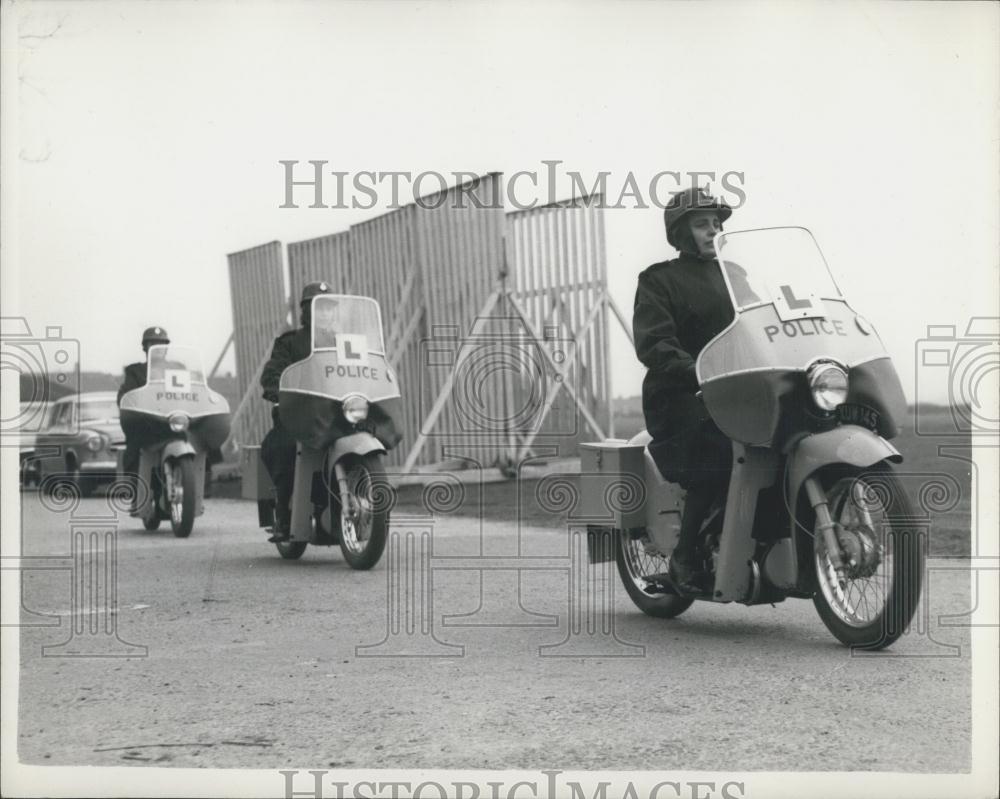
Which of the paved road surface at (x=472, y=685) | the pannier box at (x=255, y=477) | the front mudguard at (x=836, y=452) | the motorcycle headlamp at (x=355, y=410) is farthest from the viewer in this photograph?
the pannier box at (x=255, y=477)

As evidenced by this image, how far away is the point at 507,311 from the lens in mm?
14531

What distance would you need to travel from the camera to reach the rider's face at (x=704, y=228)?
6082 millimetres

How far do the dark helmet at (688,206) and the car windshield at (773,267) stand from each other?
9.5 inches

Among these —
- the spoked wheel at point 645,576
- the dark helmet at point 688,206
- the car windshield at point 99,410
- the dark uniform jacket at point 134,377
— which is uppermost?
the dark helmet at point 688,206

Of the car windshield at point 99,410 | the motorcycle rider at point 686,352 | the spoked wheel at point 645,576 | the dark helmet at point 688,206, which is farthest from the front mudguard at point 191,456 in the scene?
the dark helmet at point 688,206

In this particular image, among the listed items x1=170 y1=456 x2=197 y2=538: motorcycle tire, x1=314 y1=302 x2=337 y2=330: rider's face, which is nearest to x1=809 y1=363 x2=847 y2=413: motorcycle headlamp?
x1=314 y1=302 x2=337 y2=330: rider's face

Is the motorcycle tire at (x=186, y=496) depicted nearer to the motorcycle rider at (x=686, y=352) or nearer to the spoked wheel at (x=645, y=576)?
the spoked wheel at (x=645, y=576)

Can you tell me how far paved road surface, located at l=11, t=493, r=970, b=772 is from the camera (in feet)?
14.0

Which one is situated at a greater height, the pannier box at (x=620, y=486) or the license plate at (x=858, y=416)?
the license plate at (x=858, y=416)

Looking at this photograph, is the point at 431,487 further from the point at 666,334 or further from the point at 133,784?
the point at 133,784

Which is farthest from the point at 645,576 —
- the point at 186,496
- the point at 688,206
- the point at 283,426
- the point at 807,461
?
the point at 186,496

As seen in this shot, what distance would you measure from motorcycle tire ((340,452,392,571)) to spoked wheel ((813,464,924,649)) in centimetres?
330

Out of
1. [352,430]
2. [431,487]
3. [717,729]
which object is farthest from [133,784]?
[431,487]

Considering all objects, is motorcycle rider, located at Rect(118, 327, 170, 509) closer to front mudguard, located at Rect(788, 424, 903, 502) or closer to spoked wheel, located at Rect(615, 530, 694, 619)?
spoked wheel, located at Rect(615, 530, 694, 619)
